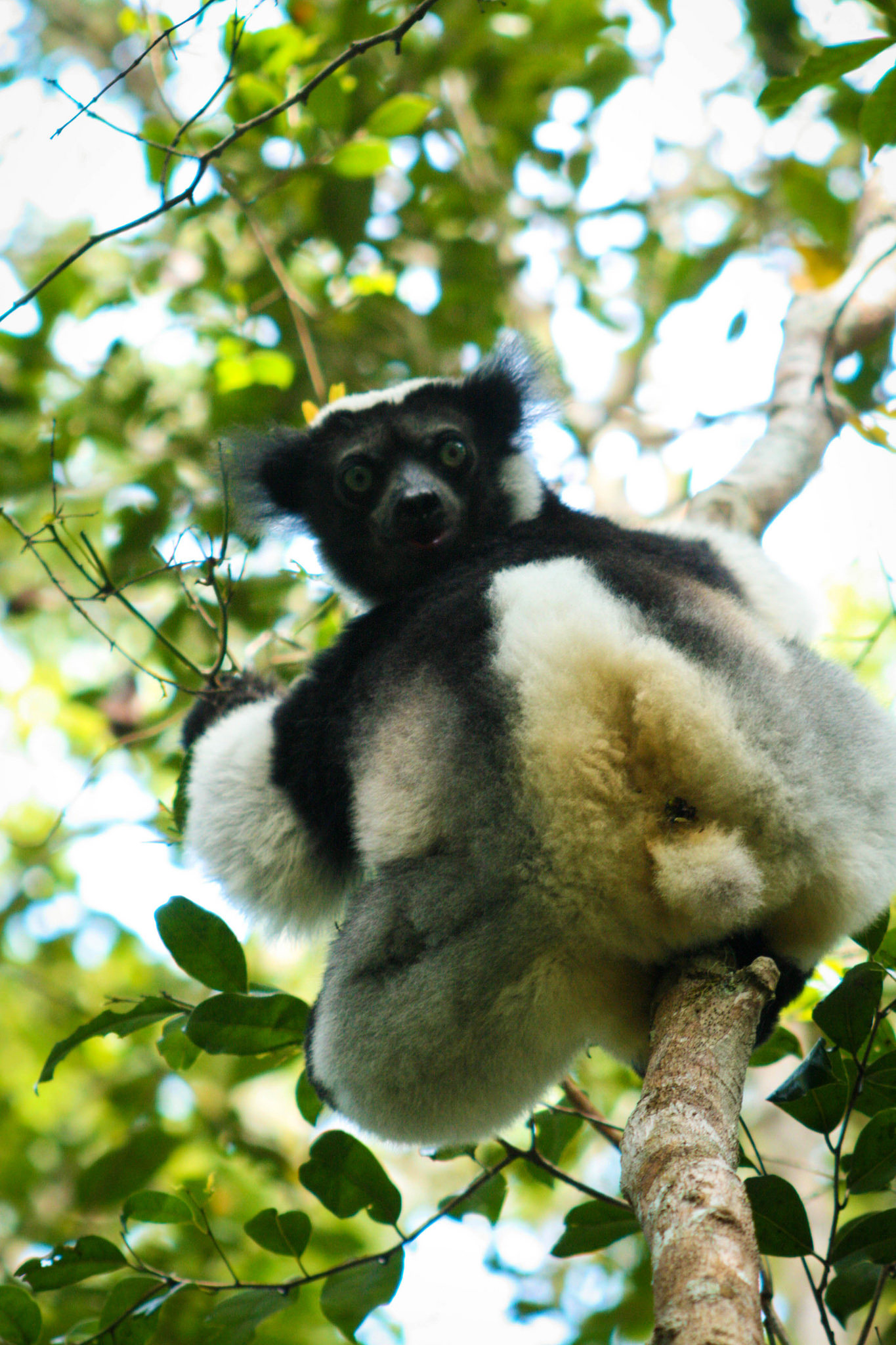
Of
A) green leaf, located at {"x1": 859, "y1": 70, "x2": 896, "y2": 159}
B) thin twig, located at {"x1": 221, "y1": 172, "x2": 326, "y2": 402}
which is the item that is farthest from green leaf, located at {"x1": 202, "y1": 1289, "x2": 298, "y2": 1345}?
thin twig, located at {"x1": 221, "y1": 172, "x2": 326, "y2": 402}

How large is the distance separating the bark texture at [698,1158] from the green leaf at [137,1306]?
115 cm

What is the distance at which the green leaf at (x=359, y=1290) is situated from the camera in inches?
78.3

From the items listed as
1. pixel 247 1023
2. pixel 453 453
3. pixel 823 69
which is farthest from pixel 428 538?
pixel 823 69

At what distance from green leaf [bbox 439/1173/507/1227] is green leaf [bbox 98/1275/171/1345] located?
24.9 inches

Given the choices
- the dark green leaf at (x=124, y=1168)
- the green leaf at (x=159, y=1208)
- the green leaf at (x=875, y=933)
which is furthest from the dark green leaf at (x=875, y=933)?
the dark green leaf at (x=124, y=1168)

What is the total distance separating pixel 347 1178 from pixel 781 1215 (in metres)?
0.83

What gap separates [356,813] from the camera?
7.27ft

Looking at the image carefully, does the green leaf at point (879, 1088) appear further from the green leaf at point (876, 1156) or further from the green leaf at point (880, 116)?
A: the green leaf at point (880, 116)

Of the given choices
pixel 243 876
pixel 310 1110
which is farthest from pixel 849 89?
pixel 310 1110

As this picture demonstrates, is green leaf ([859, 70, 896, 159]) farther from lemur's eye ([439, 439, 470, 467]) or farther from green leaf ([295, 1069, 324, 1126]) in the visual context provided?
green leaf ([295, 1069, 324, 1126])

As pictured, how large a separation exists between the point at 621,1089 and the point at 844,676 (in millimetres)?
2670

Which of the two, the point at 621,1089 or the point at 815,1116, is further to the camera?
the point at 621,1089

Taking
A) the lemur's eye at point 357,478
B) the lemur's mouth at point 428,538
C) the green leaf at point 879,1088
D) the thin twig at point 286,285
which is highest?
the thin twig at point 286,285

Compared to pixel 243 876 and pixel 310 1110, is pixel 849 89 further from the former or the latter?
pixel 310 1110
